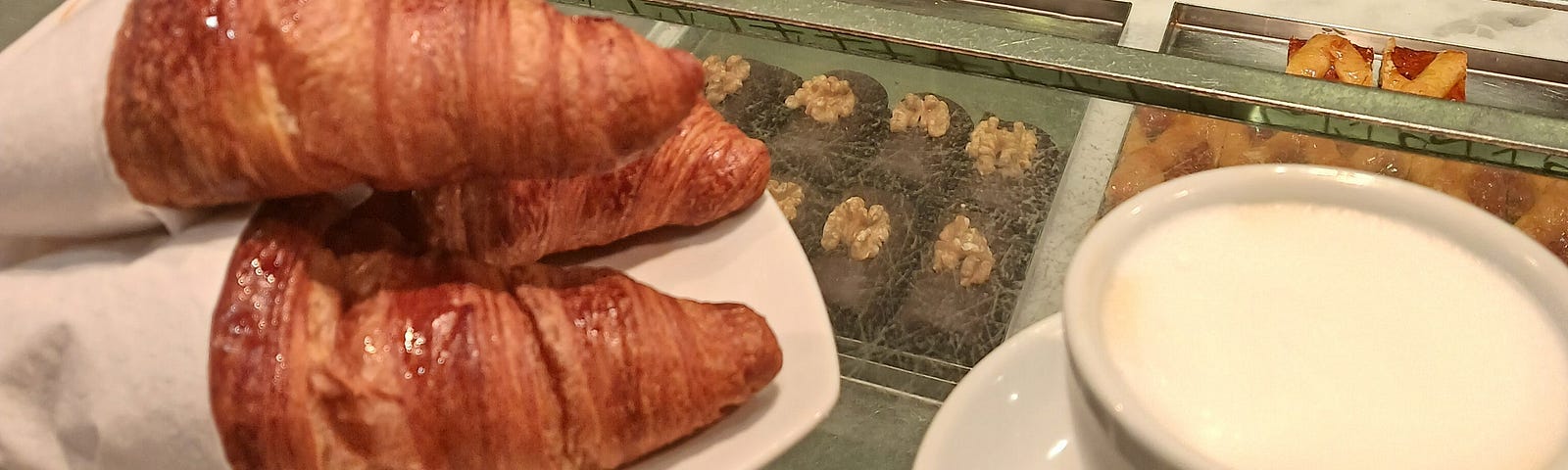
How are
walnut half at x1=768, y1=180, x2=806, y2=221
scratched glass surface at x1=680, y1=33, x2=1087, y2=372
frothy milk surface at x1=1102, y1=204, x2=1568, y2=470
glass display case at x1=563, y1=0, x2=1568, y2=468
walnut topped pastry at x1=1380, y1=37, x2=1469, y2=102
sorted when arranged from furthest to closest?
1. walnut topped pastry at x1=1380, y1=37, x2=1469, y2=102
2. walnut half at x1=768, y1=180, x2=806, y2=221
3. scratched glass surface at x1=680, y1=33, x2=1087, y2=372
4. glass display case at x1=563, y1=0, x2=1568, y2=468
5. frothy milk surface at x1=1102, y1=204, x2=1568, y2=470

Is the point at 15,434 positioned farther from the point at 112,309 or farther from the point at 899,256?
the point at 899,256

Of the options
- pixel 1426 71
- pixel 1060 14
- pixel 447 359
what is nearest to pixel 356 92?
pixel 447 359

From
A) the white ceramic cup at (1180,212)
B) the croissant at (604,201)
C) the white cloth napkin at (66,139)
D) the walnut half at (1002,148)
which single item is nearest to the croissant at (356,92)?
the white cloth napkin at (66,139)

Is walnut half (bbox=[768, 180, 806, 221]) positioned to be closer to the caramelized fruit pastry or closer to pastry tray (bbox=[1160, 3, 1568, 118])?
the caramelized fruit pastry

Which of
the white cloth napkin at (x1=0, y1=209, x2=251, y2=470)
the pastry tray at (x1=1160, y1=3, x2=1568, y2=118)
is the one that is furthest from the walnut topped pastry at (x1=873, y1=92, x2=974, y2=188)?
the white cloth napkin at (x1=0, y1=209, x2=251, y2=470)

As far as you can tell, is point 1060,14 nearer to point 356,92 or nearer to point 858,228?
point 858,228
